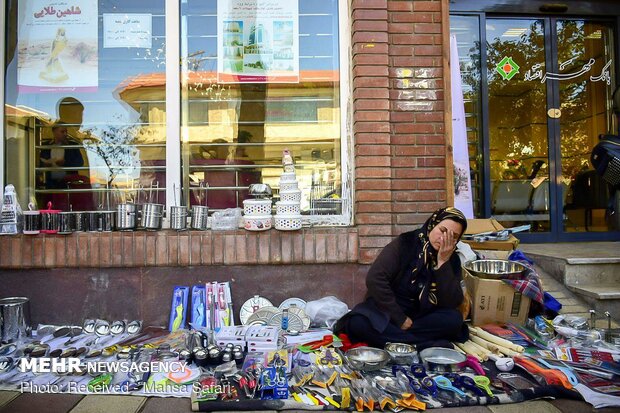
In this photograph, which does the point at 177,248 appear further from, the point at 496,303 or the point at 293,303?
the point at 496,303

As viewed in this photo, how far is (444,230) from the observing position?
131 inches

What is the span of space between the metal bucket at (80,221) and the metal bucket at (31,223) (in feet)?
1.03

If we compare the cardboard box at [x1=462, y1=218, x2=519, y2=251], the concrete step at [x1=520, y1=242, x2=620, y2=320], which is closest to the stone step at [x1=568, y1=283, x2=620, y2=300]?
the concrete step at [x1=520, y1=242, x2=620, y2=320]

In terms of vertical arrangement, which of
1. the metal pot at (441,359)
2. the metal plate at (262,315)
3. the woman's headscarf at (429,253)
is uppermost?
the woman's headscarf at (429,253)

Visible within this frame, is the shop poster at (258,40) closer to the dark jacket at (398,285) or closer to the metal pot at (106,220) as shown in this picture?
the metal pot at (106,220)

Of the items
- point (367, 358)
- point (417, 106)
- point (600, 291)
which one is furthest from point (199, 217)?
point (600, 291)

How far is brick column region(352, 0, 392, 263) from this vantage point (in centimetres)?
404

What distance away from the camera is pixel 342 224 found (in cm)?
426

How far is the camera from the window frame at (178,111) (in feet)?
14.1

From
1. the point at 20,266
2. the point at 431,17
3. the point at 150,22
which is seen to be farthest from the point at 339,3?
the point at 20,266

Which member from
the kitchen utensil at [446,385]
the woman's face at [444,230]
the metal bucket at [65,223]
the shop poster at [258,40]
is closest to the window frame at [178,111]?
the shop poster at [258,40]

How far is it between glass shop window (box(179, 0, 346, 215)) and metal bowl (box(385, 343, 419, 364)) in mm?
1665

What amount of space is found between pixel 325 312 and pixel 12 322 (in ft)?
8.62

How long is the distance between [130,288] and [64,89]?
217 cm
